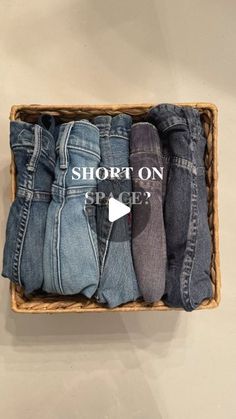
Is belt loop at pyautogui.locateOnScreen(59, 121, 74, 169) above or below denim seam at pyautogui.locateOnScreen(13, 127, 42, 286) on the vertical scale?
above

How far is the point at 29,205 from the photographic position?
73 cm

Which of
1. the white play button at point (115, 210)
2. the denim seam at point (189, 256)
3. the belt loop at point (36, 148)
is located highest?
the belt loop at point (36, 148)

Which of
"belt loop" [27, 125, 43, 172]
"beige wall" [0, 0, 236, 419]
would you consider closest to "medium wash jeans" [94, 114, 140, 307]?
"belt loop" [27, 125, 43, 172]

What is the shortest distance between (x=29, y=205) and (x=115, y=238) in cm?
16

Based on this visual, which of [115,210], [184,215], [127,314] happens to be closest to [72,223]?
[115,210]

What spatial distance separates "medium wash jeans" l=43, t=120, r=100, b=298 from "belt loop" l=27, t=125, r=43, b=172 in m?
0.04

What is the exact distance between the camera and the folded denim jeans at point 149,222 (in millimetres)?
732

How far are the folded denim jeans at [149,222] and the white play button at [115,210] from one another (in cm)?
2

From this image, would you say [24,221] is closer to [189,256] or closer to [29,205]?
[29,205]

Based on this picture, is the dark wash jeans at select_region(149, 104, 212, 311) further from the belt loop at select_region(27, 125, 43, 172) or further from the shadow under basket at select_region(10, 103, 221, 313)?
the belt loop at select_region(27, 125, 43, 172)

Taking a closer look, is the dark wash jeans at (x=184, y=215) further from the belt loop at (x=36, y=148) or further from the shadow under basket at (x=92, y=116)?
the belt loop at (x=36, y=148)

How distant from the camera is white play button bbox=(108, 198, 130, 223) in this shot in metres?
0.74

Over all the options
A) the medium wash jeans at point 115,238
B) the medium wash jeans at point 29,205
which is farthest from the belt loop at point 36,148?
the medium wash jeans at point 115,238

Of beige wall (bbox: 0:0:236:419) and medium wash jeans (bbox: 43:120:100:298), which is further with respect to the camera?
beige wall (bbox: 0:0:236:419)
